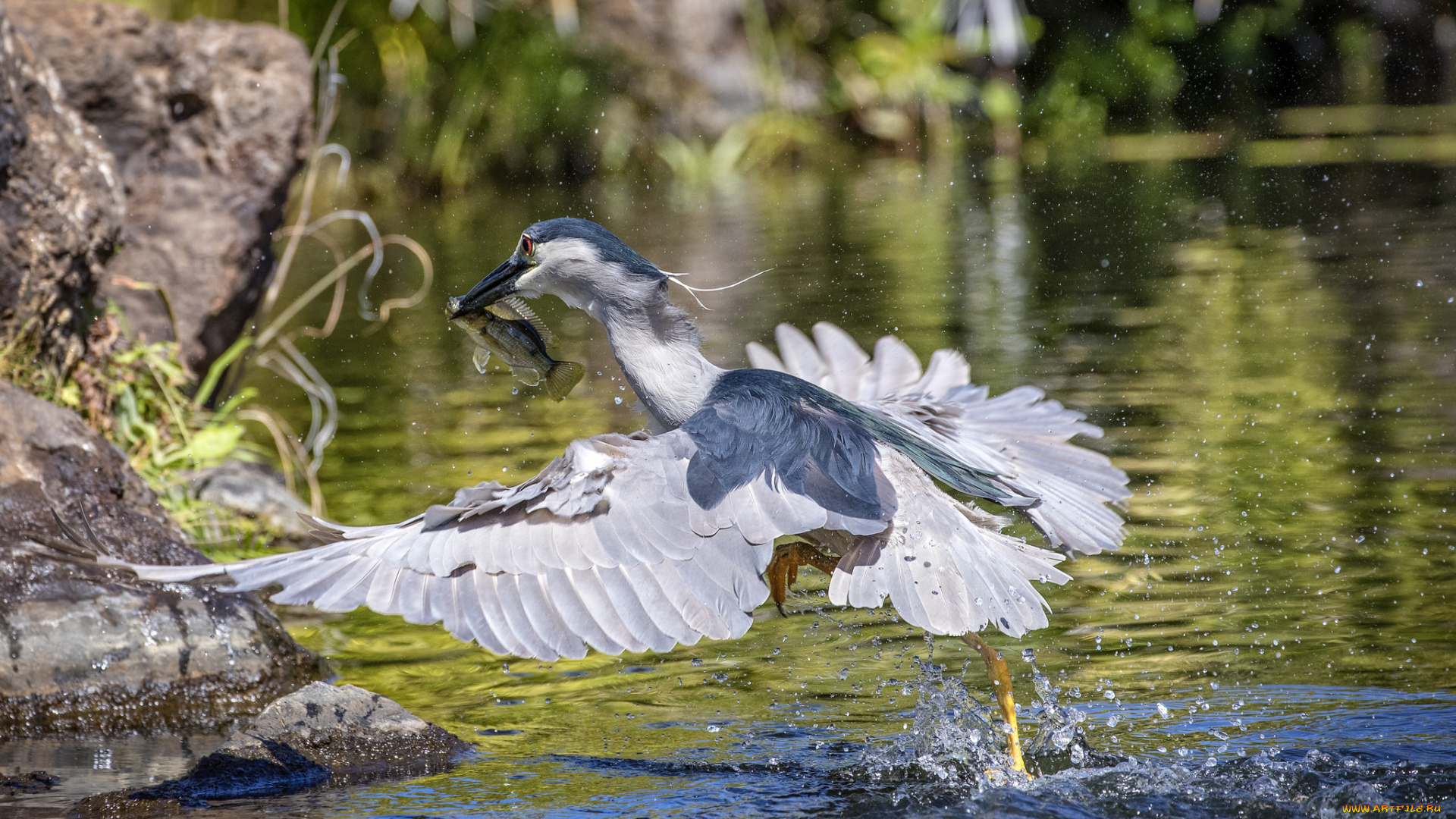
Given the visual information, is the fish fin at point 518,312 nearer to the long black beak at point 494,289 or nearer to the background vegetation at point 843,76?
the long black beak at point 494,289

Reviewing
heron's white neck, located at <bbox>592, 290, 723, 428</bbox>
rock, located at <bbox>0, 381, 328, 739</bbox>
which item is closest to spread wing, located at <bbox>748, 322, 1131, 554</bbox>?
heron's white neck, located at <bbox>592, 290, 723, 428</bbox>

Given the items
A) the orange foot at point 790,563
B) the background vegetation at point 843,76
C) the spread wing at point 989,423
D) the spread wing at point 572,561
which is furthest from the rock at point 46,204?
the background vegetation at point 843,76

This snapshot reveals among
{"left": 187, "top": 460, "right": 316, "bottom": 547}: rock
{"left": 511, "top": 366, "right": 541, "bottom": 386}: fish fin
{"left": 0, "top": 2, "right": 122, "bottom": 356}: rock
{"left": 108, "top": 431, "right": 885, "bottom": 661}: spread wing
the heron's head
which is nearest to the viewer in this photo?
{"left": 108, "top": 431, "right": 885, "bottom": 661}: spread wing

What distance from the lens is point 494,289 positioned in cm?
446

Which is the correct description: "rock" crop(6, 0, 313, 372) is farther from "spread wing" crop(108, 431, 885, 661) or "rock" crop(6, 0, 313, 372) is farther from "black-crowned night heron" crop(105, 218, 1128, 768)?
"spread wing" crop(108, 431, 885, 661)

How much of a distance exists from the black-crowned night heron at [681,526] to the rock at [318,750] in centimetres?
83

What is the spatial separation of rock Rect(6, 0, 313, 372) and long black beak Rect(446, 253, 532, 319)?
297cm

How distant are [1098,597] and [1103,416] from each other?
232 centimetres

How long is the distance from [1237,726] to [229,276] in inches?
189

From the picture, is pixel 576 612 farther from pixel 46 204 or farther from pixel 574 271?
pixel 46 204

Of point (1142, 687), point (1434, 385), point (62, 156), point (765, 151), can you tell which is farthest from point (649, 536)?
point (765, 151)

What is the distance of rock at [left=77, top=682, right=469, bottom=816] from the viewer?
4082 millimetres

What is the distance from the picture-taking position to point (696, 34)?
68.6 ft

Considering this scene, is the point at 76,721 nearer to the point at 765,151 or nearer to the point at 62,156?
the point at 62,156
